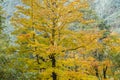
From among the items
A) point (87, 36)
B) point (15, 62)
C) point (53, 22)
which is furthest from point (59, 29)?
point (15, 62)

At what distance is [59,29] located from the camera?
1919cm

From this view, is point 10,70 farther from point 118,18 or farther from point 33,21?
point 118,18

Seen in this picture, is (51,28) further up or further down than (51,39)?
further up

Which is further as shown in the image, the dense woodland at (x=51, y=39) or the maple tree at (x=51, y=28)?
the maple tree at (x=51, y=28)

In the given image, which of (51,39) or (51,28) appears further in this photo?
(51,28)

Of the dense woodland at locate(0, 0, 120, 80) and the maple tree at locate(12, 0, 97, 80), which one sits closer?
the dense woodland at locate(0, 0, 120, 80)

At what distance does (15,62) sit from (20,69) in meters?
0.69

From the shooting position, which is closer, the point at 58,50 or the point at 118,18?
the point at 58,50

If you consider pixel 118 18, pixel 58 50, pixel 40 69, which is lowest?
pixel 40 69

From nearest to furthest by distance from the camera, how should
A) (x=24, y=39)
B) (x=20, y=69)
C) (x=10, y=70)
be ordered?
(x=10, y=70)
(x=20, y=69)
(x=24, y=39)

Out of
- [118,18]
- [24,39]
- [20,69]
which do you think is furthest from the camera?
[118,18]

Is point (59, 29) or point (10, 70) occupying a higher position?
point (59, 29)

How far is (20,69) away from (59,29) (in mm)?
3501

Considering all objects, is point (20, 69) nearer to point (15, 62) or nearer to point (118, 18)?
point (15, 62)
